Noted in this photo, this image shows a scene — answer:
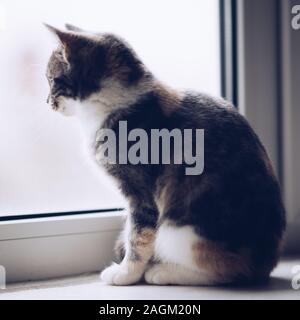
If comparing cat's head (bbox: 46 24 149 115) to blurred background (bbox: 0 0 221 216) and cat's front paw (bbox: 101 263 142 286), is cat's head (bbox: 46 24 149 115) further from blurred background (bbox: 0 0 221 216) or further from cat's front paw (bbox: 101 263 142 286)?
cat's front paw (bbox: 101 263 142 286)

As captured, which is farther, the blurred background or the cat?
the blurred background

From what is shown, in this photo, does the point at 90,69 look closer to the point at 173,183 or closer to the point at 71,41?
the point at 71,41

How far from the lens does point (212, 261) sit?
1111mm

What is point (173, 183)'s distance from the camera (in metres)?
1.15

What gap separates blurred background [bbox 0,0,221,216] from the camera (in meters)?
1.24

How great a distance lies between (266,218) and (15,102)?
60cm

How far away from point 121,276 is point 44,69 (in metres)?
0.50

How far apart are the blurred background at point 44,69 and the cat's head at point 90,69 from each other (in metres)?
0.09

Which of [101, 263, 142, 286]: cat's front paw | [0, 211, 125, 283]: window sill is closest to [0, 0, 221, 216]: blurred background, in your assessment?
[0, 211, 125, 283]: window sill

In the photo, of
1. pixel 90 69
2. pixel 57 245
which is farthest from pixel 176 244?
pixel 90 69

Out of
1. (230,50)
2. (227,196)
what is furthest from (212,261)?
(230,50)

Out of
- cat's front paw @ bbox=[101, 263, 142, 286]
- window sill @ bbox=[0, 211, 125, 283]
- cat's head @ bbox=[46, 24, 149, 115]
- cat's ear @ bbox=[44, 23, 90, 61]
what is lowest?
cat's front paw @ bbox=[101, 263, 142, 286]

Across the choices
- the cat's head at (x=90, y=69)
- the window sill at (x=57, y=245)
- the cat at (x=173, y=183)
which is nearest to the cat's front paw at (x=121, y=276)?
the cat at (x=173, y=183)

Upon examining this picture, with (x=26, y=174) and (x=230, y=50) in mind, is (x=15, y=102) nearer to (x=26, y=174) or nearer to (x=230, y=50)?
(x=26, y=174)
